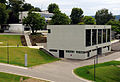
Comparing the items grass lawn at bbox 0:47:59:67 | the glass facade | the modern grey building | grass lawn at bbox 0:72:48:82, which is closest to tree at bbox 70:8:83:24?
the glass facade

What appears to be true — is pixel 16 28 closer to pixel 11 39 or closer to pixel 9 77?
pixel 11 39

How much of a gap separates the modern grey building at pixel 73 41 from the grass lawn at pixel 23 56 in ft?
14.6

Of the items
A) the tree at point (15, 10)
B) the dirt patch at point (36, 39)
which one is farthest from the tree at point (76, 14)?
the dirt patch at point (36, 39)

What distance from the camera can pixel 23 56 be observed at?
56938mm

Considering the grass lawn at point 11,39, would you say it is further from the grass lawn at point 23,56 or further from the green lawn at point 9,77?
the green lawn at point 9,77

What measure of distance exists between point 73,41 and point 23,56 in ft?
53.4

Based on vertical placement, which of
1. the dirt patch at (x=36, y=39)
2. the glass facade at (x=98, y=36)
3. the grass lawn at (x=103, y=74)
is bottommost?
the grass lawn at (x=103, y=74)

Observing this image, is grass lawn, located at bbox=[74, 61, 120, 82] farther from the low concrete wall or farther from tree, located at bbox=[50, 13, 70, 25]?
the low concrete wall

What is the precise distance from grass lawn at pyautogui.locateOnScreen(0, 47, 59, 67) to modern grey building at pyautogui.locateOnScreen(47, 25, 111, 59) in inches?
175

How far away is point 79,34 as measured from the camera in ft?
202

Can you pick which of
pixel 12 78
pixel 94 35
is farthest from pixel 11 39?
pixel 12 78

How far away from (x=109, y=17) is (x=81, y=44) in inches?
5128

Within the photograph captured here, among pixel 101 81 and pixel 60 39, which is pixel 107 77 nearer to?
pixel 101 81

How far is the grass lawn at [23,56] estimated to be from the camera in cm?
5097
